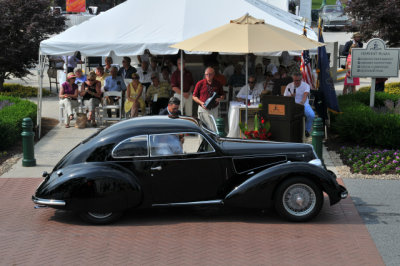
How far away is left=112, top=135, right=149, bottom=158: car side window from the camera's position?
8070 millimetres

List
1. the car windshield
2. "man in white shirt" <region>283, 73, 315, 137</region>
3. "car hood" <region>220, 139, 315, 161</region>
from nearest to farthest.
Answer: "car hood" <region>220, 139, 315, 161</region>
"man in white shirt" <region>283, 73, 315, 137</region>
the car windshield

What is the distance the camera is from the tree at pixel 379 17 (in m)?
19.3

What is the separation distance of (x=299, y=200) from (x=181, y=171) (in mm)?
1620

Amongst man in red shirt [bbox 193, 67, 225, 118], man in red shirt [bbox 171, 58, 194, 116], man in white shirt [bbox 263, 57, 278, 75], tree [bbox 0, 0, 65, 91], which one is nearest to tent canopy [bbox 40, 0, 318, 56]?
man in red shirt [bbox 171, 58, 194, 116]

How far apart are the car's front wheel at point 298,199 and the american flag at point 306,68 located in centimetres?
707

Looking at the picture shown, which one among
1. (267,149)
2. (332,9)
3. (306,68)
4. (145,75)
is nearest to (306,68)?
(306,68)

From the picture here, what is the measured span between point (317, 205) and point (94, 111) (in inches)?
338

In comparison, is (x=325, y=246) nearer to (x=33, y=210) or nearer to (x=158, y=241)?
(x=158, y=241)

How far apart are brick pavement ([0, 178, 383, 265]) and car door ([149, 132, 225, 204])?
392 mm

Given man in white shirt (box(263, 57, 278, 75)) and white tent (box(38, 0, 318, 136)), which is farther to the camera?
man in white shirt (box(263, 57, 278, 75))

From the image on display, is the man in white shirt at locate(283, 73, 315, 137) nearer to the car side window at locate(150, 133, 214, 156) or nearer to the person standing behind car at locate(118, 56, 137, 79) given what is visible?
the person standing behind car at locate(118, 56, 137, 79)

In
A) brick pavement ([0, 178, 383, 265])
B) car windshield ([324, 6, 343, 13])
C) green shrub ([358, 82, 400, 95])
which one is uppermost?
car windshield ([324, 6, 343, 13])

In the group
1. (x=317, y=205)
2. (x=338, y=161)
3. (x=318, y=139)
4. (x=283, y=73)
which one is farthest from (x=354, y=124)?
(x=317, y=205)

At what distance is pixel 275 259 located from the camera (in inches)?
275
